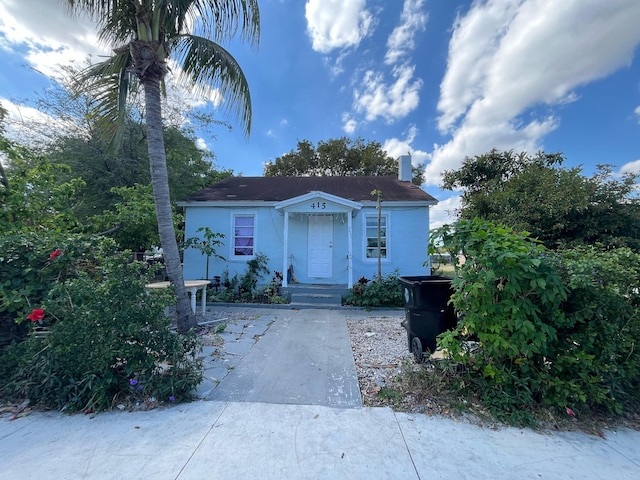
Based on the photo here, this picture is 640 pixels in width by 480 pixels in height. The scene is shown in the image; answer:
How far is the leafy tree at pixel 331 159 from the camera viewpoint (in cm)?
2250

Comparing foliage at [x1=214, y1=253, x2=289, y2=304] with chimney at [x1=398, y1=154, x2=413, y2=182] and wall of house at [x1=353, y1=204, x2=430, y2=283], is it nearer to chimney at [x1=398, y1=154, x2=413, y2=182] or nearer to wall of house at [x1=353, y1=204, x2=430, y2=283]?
wall of house at [x1=353, y1=204, x2=430, y2=283]

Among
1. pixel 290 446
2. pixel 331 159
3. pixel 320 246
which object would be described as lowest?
pixel 290 446

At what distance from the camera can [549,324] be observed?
2756 mm

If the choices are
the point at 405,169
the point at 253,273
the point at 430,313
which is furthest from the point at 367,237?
the point at 430,313

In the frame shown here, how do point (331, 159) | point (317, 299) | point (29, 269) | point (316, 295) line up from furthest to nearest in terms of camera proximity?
point (331, 159) < point (316, 295) < point (317, 299) < point (29, 269)

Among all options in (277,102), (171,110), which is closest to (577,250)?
(277,102)

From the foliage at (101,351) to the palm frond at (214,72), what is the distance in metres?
4.35

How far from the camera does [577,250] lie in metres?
3.07

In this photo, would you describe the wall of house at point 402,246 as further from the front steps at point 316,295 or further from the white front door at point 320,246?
the front steps at point 316,295

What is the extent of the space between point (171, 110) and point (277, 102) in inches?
184

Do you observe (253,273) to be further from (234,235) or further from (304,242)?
(304,242)

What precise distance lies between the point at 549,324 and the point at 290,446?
291 cm

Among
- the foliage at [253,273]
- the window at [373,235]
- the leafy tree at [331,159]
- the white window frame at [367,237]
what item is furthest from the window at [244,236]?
the leafy tree at [331,159]

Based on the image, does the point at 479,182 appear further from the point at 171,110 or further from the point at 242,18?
the point at 171,110
